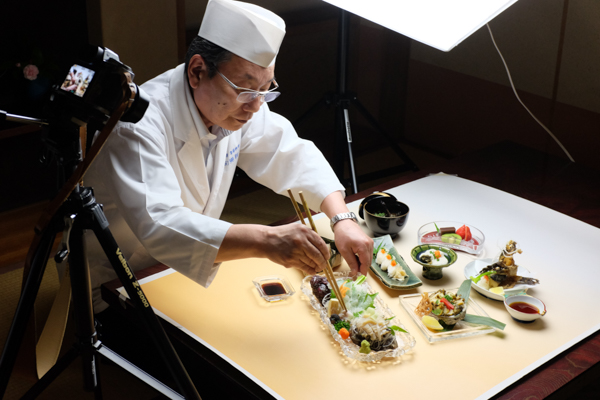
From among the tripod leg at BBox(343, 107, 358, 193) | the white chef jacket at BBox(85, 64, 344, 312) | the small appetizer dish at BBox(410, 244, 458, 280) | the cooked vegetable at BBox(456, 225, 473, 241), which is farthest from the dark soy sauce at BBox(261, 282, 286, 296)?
the tripod leg at BBox(343, 107, 358, 193)

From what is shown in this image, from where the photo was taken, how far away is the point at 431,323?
4.58ft

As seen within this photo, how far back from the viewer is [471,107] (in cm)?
372

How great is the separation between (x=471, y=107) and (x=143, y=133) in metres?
2.57

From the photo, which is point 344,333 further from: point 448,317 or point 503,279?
point 503,279

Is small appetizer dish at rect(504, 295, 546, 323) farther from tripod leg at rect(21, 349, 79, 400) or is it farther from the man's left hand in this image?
tripod leg at rect(21, 349, 79, 400)

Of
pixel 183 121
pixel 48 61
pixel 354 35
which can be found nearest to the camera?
pixel 183 121

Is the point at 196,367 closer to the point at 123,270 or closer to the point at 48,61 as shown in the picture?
the point at 123,270

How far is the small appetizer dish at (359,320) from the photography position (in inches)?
51.6

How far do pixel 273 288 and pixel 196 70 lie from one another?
65 cm

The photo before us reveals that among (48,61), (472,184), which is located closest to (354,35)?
(48,61)

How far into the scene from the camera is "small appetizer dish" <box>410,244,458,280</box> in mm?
1596

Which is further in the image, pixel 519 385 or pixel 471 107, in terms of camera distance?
pixel 471 107

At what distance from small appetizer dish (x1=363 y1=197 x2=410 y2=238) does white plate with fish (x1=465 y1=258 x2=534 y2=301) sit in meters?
0.24

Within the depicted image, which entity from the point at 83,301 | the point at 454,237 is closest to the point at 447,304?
the point at 454,237
